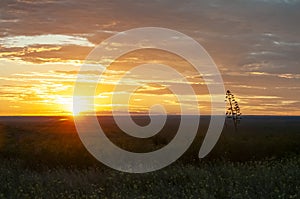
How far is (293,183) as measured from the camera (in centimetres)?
1362

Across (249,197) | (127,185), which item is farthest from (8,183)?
(249,197)

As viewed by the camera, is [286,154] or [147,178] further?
[286,154]

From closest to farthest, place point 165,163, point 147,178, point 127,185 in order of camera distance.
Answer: point 127,185 < point 147,178 < point 165,163

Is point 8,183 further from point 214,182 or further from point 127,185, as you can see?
point 214,182

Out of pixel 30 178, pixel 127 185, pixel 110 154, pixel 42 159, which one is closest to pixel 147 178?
pixel 127 185

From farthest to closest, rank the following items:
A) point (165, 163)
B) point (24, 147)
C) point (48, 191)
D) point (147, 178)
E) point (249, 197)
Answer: point (24, 147), point (165, 163), point (147, 178), point (48, 191), point (249, 197)

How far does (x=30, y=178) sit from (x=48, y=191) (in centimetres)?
281

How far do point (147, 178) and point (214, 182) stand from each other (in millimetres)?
2635

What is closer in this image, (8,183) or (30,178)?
(8,183)

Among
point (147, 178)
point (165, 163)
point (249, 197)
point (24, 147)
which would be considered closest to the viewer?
point (249, 197)

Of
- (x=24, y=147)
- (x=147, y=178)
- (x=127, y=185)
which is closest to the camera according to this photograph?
(x=127, y=185)

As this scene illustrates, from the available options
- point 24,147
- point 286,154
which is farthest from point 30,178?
point 286,154

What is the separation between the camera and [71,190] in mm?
13625

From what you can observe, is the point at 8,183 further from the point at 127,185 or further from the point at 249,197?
the point at 249,197
